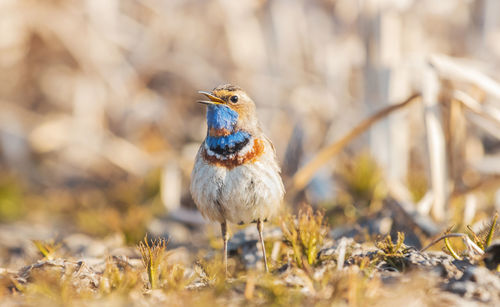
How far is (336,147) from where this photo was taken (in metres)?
5.38

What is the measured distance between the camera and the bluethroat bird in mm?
3648

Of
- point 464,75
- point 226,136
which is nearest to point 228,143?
point 226,136

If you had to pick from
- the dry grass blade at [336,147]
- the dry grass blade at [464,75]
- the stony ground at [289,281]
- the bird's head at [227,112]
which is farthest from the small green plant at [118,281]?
the dry grass blade at [464,75]

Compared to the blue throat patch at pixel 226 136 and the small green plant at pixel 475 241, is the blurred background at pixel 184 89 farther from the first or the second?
the small green plant at pixel 475 241

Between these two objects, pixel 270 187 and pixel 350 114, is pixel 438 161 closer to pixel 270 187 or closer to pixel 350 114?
pixel 270 187

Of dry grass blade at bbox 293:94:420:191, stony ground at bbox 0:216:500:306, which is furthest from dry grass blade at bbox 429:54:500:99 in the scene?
stony ground at bbox 0:216:500:306

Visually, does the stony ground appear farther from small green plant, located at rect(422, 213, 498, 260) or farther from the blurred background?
the blurred background

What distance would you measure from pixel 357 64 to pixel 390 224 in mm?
4157

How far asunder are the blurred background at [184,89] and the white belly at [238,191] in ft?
7.88

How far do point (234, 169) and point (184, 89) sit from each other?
19.6 ft

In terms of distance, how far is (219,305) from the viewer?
8.89 ft

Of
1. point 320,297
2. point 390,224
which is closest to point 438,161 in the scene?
point 390,224

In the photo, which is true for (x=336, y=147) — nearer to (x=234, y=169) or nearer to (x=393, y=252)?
(x=234, y=169)

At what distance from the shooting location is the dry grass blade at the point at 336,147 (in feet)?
16.1
